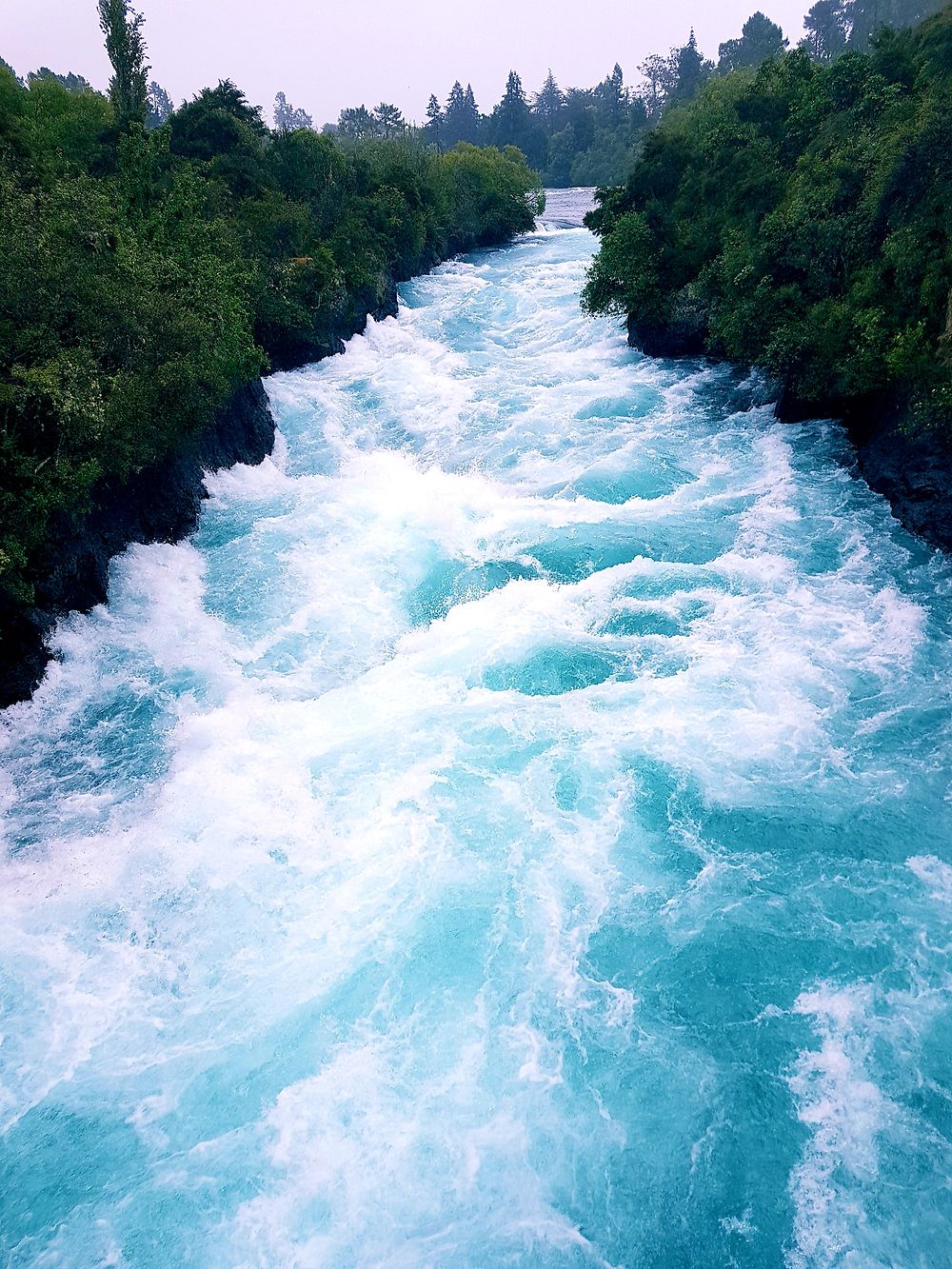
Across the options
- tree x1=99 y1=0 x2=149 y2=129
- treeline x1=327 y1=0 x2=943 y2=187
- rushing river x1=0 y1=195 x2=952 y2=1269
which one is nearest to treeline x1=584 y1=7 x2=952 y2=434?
rushing river x1=0 y1=195 x2=952 y2=1269

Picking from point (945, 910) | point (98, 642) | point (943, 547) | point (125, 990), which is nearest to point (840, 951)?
point (945, 910)

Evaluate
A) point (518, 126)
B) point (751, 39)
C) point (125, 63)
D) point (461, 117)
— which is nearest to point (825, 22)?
point (751, 39)

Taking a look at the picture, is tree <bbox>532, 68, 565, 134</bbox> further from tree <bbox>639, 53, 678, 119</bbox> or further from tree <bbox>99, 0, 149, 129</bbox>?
tree <bbox>99, 0, 149, 129</bbox>

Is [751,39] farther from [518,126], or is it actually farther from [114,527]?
[114,527]

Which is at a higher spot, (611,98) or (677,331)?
(611,98)

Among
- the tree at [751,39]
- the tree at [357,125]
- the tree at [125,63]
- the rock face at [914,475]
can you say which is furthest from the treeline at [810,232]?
the tree at [751,39]
